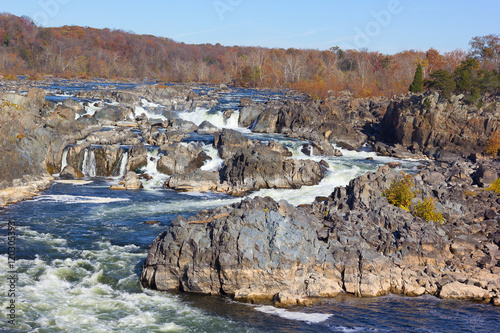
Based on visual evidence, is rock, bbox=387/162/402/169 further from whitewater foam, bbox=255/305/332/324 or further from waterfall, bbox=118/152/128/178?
whitewater foam, bbox=255/305/332/324

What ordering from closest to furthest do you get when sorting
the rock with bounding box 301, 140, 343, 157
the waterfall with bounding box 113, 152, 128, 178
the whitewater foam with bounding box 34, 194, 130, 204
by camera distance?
the whitewater foam with bounding box 34, 194, 130, 204 < the waterfall with bounding box 113, 152, 128, 178 < the rock with bounding box 301, 140, 343, 157

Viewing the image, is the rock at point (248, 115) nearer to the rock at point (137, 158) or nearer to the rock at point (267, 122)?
the rock at point (267, 122)

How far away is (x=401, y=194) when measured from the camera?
70.6ft

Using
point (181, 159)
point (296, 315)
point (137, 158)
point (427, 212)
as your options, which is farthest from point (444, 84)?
point (296, 315)

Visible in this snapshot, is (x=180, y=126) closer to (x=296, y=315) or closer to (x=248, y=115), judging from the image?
(x=248, y=115)

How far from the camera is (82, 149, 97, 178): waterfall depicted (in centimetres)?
3369

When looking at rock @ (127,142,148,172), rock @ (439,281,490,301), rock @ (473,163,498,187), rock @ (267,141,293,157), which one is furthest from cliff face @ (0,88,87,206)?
rock @ (473,163,498,187)

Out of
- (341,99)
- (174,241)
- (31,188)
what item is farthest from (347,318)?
(341,99)

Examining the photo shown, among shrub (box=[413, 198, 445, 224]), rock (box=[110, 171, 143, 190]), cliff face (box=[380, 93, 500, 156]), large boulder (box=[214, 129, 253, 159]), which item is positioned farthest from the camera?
cliff face (box=[380, 93, 500, 156])

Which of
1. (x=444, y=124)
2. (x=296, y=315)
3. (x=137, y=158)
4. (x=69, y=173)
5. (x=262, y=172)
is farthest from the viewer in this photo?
(x=444, y=124)

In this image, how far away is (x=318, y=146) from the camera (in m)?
39.5

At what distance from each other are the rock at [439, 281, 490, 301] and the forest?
1596 inches

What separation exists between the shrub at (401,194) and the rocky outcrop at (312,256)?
4.93ft

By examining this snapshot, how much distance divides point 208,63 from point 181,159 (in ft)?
359
